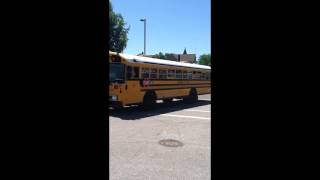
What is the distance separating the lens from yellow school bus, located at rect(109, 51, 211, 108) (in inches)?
488

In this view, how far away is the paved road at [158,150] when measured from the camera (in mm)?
5039

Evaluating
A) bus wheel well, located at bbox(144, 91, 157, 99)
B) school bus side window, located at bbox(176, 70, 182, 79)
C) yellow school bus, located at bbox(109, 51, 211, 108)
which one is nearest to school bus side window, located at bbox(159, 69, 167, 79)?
yellow school bus, located at bbox(109, 51, 211, 108)

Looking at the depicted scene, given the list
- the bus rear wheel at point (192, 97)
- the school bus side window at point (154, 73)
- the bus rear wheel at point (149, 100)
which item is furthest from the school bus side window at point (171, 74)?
the bus rear wheel at point (192, 97)

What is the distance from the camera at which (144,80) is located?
1338 cm

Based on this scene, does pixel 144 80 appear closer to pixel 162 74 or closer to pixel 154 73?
pixel 154 73

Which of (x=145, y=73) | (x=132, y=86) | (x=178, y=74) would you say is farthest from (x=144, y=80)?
(x=178, y=74)

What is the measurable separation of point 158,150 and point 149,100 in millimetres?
7447

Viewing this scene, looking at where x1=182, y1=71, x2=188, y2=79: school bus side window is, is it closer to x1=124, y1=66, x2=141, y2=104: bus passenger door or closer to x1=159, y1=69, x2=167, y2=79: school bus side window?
x1=159, y1=69, x2=167, y2=79: school bus side window

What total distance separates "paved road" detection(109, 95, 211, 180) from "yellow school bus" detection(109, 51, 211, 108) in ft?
4.97
